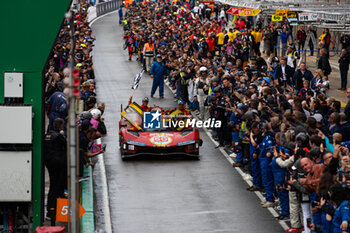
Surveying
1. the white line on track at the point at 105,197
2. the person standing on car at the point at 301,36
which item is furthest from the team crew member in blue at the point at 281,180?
the person standing on car at the point at 301,36

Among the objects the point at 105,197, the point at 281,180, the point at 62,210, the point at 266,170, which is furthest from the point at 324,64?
the point at 62,210

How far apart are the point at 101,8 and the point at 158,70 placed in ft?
167

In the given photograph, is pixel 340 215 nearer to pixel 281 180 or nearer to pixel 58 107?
pixel 281 180

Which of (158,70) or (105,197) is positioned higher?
(158,70)

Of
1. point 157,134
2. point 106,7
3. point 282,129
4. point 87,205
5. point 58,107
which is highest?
point 282,129

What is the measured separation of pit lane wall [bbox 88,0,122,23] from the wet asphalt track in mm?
50878

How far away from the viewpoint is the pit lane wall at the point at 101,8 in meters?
76.0

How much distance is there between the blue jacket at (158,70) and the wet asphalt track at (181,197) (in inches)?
255

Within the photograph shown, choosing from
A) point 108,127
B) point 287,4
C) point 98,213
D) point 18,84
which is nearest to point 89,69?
point 108,127

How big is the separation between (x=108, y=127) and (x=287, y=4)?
13.0 metres

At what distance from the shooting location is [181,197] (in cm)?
1820

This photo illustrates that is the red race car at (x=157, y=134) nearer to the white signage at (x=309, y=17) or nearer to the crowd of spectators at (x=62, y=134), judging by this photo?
the crowd of spectators at (x=62, y=134)

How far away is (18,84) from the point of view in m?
13.3

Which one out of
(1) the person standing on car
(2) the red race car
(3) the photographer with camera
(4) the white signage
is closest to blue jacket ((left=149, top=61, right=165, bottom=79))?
(4) the white signage
